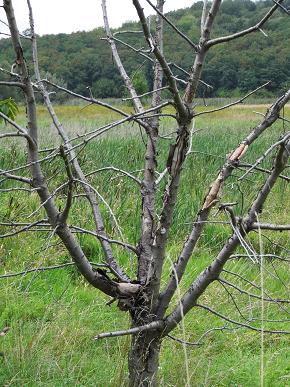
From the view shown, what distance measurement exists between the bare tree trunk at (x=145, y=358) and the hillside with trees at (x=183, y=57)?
90cm

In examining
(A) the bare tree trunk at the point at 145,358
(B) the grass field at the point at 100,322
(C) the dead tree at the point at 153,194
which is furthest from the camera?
(B) the grass field at the point at 100,322

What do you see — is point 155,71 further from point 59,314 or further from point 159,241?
point 59,314

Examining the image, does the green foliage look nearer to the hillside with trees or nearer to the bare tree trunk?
the hillside with trees

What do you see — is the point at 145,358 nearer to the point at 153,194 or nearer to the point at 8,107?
the point at 153,194

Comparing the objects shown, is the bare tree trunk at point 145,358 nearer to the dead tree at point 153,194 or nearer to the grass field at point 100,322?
the dead tree at point 153,194

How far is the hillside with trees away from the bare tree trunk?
0.90 m

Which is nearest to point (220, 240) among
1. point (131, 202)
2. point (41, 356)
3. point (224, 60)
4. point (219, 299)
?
point (131, 202)

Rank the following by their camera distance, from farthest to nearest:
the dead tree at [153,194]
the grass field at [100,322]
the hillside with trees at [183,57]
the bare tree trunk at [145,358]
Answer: the hillside with trees at [183,57] → the grass field at [100,322] → the bare tree trunk at [145,358] → the dead tree at [153,194]

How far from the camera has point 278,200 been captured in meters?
6.27

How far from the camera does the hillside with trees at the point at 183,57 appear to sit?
242 centimetres

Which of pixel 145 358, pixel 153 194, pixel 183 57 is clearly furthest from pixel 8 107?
pixel 145 358

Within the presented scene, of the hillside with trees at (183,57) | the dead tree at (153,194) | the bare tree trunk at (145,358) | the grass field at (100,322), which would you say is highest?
the hillside with trees at (183,57)

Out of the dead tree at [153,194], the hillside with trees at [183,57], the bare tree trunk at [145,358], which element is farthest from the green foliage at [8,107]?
the bare tree trunk at [145,358]

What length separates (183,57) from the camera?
2689mm
